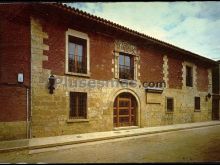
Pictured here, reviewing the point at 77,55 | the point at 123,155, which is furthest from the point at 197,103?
the point at 123,155

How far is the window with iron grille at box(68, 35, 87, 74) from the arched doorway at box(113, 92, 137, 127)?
3071 millimetres

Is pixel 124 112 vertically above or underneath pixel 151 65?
underneath

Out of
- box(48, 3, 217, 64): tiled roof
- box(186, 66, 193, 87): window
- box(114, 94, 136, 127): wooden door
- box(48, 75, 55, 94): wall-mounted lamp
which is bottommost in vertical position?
box(114, 94, 136, 127): wooden door

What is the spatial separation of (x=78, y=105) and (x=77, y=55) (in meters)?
2.50

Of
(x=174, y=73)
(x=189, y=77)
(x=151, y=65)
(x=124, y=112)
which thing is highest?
(x=151, y=65)

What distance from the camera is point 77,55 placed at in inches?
504

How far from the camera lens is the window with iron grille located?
12.5 meters

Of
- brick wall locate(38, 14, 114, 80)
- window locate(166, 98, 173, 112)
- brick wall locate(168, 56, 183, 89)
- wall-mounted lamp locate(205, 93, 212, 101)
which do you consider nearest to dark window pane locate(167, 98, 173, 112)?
window locate(166, 98, 173, 112)

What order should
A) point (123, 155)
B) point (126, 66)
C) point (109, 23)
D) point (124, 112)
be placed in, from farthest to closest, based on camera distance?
1. point (126, 66)
2. point (124, 112)
3. point (109, 23)
4. point (123, 155)

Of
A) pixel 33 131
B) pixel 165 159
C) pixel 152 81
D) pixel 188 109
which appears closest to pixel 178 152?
pixel 165 159

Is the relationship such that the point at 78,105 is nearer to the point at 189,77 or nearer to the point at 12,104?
the point at 12,104

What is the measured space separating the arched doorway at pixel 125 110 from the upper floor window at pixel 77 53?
306cm

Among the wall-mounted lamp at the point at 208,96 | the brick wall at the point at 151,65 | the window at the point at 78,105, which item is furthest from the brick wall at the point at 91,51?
the wall-mounted lamp at the point at 208,96

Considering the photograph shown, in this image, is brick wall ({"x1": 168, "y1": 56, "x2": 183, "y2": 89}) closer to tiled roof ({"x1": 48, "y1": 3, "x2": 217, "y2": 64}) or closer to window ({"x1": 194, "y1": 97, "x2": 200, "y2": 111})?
tiled roof ({"x1": 48, "y1": 3, "x2": 217, "y2": 64})
